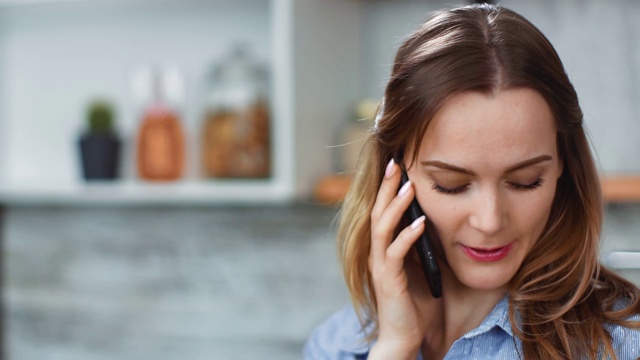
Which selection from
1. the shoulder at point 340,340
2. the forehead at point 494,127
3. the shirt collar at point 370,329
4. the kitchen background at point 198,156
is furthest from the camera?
the kitchen background at point 198,156

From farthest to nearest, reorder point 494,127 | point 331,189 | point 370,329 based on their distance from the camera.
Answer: point 331,189, point 370,329, point 494,127

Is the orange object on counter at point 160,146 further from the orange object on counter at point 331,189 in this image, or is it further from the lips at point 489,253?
the lips at point 489,253

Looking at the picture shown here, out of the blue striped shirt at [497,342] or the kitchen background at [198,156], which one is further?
the kitchen background at [198,156]

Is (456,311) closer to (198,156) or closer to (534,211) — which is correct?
(534,211)

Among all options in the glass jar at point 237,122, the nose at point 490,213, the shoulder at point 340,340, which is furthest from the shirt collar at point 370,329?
the glass jar at point 237,122

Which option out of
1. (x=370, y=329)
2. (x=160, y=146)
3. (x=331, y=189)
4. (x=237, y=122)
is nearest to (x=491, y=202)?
(x=370, y=329)

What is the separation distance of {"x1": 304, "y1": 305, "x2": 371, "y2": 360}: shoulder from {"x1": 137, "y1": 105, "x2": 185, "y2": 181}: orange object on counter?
0.66 metres

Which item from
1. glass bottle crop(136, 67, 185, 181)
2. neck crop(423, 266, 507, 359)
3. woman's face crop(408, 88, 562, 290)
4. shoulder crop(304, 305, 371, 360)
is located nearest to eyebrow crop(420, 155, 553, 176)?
woman's face crop(408, 88, 562, 290)

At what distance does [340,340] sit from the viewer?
1.04 metres

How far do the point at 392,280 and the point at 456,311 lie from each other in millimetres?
90

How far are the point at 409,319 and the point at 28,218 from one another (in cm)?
130

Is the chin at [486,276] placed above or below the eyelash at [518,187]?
below

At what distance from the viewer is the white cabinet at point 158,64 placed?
58.7 inches

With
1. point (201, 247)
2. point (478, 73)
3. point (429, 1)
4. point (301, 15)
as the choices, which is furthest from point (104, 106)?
point (478, 73)
